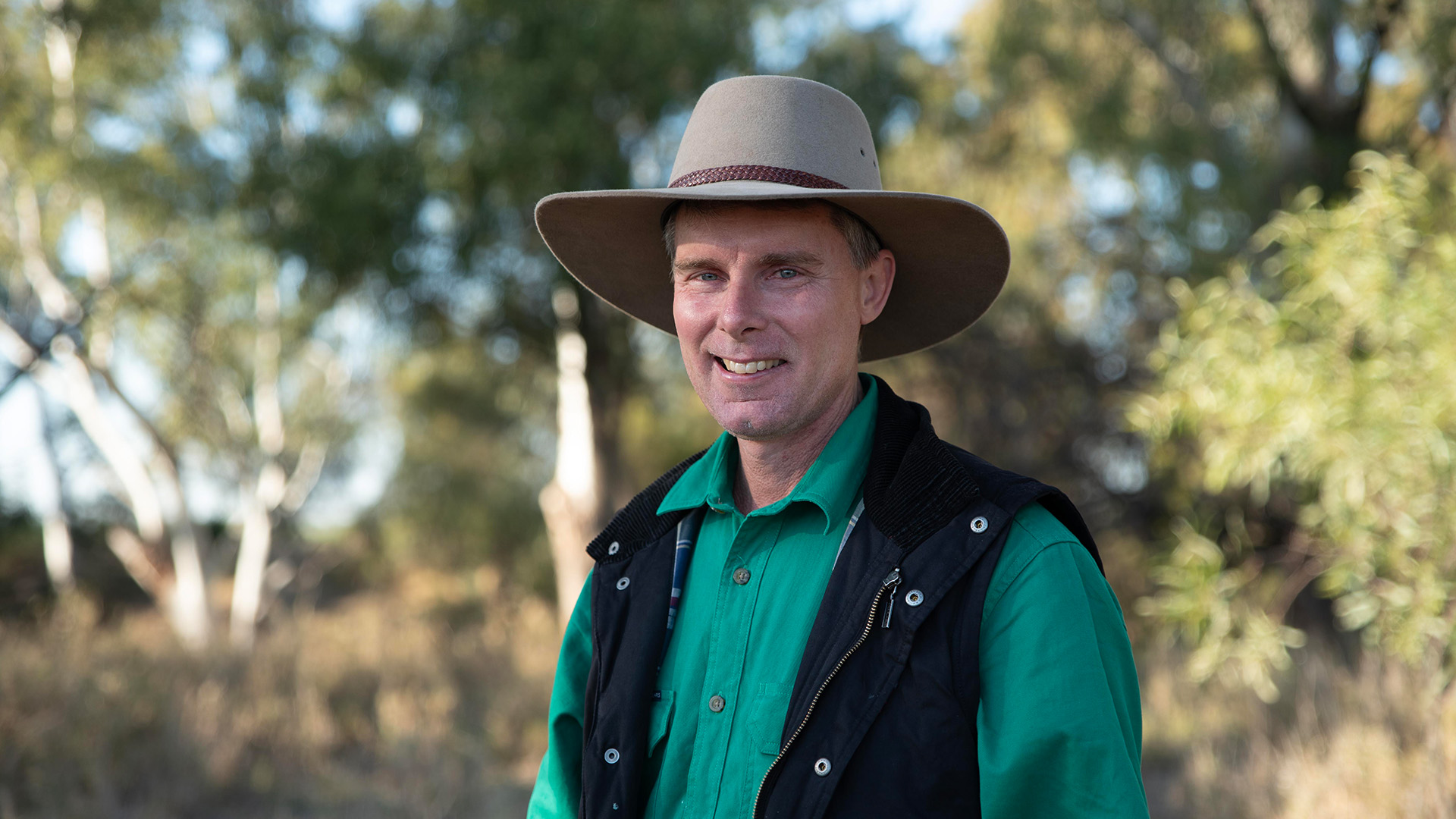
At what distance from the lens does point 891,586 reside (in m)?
1.52

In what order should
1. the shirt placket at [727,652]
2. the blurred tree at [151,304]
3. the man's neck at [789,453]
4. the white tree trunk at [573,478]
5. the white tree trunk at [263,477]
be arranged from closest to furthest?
1. the shirt placket at [727,652]
2. the man's neck at [789,453]
3. the white tree trunk at [573,478]
4. the blurred tree at [151,304]
5. the white tree trunk at [263,477]

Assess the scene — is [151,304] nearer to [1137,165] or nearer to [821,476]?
[1137,165]

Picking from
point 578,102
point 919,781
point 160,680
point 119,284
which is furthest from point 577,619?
point 119,284

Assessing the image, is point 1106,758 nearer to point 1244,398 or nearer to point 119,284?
point 1244,398

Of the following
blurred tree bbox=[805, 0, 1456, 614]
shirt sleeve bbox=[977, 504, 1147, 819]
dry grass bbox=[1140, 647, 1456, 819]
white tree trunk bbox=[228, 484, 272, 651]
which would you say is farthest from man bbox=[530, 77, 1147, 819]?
white tree trunk bbox=[228, 484, 272, 651]

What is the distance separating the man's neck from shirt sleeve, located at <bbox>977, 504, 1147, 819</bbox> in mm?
480

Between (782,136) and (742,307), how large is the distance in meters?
0.32

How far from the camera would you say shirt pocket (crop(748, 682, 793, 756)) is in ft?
5.19

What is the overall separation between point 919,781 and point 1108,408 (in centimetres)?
933

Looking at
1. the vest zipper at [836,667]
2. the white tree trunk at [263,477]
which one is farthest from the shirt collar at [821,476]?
the white tree trunk at [263,477]

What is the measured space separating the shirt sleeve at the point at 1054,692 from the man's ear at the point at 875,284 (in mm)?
584

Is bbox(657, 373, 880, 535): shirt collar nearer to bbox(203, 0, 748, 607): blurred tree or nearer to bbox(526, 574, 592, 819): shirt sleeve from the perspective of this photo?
bbox(526, 574, 592, 819): shirt sleeve

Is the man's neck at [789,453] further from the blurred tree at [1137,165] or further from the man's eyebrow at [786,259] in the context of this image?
the blurred tree at [1137,165]

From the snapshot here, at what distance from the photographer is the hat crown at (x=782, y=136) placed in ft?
5.85
